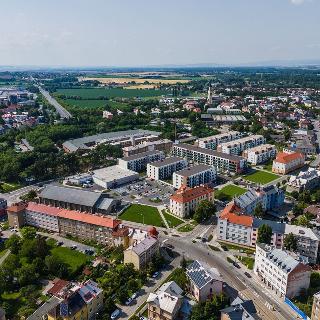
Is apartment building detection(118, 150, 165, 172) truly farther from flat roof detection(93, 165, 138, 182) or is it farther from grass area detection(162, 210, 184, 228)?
grass area detection(162, 210, 184, 228)

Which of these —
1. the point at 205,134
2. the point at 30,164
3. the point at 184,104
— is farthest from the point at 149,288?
the point at 184,104

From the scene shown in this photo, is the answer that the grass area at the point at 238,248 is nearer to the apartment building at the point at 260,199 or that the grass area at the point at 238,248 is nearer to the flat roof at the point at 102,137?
the apartment building at the point at 260,199

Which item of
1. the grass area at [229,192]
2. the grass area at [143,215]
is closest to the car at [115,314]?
the grass area at [143,215]

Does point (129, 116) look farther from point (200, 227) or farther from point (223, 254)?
point (223, 254)

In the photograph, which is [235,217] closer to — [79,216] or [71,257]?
[79,216]

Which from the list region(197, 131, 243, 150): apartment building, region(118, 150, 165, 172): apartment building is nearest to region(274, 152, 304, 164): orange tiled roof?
region(197, 131, 243, 150): apartment building

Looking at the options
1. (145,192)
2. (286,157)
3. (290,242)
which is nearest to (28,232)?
(145,192)

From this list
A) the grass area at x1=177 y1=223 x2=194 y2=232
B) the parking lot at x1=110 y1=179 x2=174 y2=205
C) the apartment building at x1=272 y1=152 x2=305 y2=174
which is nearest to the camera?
the grass area at x1=177 y1=223 x2=194 y2=232

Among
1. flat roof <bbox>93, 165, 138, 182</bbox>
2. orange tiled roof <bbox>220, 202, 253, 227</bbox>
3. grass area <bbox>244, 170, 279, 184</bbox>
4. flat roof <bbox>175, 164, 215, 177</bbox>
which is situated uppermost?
orange tiled roof <bbox>220, 202, 253, 227</bbox>
